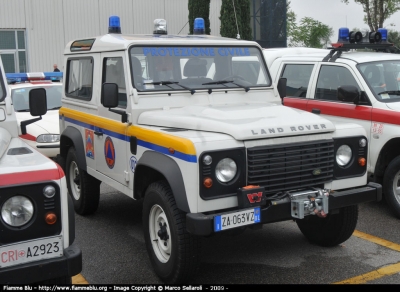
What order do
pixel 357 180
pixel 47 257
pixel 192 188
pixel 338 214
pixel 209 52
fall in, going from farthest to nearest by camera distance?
pixel 209 52
pixel 338 214
pixel 357 180
pixel 192 188
pixel 47 257

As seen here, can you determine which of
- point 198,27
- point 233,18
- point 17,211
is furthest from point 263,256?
point 233,18

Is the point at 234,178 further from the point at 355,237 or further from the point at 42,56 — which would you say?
the point at 42,56

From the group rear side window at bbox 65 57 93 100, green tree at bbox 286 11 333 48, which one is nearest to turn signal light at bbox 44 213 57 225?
rear side window at bbox 65 57 93 100

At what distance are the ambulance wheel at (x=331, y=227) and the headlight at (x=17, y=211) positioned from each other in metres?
2.68

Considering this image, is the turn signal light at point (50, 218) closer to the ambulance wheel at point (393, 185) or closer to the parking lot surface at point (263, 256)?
the parking lot surface at point (263, 256)

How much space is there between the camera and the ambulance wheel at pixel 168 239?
4.27 metres

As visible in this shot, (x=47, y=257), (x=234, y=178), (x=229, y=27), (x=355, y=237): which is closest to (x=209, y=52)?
(x=234, y=178)

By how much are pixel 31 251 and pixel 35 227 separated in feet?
0.47

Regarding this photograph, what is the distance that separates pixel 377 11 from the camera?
3120 cm

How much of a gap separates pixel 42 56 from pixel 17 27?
1601 millimetres

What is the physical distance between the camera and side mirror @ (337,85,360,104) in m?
6.64

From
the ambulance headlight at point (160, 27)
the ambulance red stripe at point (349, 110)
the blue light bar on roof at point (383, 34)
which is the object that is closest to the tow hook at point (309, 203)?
the ambulance red stripe at point (349, 110)

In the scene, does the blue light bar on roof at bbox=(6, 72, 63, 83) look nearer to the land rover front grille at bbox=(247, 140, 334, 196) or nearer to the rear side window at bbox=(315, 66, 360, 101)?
the rear side window at bbox=(315, 66, 360, 101)

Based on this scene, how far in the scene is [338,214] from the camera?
5230 mm
